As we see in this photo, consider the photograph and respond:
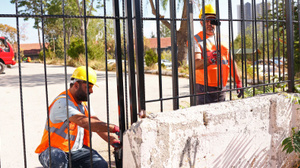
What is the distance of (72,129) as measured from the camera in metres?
2.98

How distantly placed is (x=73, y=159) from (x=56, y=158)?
0.83 feet

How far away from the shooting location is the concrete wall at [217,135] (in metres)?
2.20

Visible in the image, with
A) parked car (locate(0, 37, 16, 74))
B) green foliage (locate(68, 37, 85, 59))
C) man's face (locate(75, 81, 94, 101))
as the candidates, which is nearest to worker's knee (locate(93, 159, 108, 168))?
man's face (locate(75, 81, 94, 101))

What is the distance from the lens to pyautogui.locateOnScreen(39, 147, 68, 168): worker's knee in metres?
2.75

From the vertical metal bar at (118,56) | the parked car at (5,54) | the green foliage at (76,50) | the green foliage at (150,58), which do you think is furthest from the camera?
the green foliage at (76,50)

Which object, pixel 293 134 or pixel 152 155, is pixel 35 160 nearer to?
pixel 152 155

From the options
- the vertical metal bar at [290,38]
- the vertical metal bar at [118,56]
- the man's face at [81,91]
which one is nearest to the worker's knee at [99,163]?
the man's face at [81,91]

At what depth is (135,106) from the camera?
2.32 m

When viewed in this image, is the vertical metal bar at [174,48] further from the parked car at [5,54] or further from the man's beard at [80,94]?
the parked car at [5,54]

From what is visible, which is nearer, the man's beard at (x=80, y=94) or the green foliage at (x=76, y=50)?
the man's beard at (x=80, y=94)

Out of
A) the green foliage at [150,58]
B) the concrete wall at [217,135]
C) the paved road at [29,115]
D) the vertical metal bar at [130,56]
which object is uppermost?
the green foliage at [150,58]

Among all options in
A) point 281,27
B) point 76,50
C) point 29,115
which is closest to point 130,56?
point 29,115

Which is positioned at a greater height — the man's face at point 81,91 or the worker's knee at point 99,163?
the man's face at point 81,91

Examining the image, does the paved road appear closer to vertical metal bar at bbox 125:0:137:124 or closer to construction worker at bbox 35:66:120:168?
vertical metal bar at bbox 125:0:137:124
